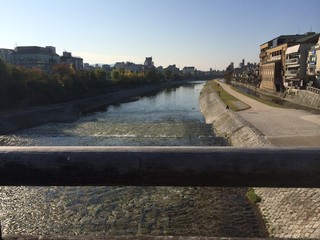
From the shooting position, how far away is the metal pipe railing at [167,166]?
5.94 feet

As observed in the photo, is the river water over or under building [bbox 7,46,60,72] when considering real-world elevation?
under

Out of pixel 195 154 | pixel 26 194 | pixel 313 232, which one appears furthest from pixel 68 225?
pixel 195 154

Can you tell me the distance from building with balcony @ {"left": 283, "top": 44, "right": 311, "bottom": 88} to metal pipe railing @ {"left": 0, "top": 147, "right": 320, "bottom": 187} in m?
53.6

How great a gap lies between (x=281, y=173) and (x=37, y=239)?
1.83m

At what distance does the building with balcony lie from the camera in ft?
175

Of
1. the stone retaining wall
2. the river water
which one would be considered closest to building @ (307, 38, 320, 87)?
the stone retaining wall

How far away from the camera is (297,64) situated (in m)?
54.5

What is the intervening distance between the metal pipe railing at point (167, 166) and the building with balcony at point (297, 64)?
53.6 meters

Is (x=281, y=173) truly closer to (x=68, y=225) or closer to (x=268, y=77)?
(x=68, y=225)

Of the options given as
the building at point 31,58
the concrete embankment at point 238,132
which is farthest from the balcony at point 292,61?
the building at point 31,58

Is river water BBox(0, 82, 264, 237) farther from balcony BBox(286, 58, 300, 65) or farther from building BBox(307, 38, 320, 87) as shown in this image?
balcony BBox(286, 58, 300, 65)

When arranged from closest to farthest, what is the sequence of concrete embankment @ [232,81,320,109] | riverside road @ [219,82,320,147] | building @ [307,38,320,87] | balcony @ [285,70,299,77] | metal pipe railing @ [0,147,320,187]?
1. metal pipe railing @ [0,147,320,187]
2. riverside road @ [219,82,320,147]
3. concrete embankment @ [232,81,320,109]
4. building @ [307,38,320,87]
5. balcony @ [285,70,299,77]

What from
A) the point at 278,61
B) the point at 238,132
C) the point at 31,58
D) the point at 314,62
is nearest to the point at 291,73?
the point at 314,62

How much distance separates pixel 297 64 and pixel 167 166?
5944 centimetres
